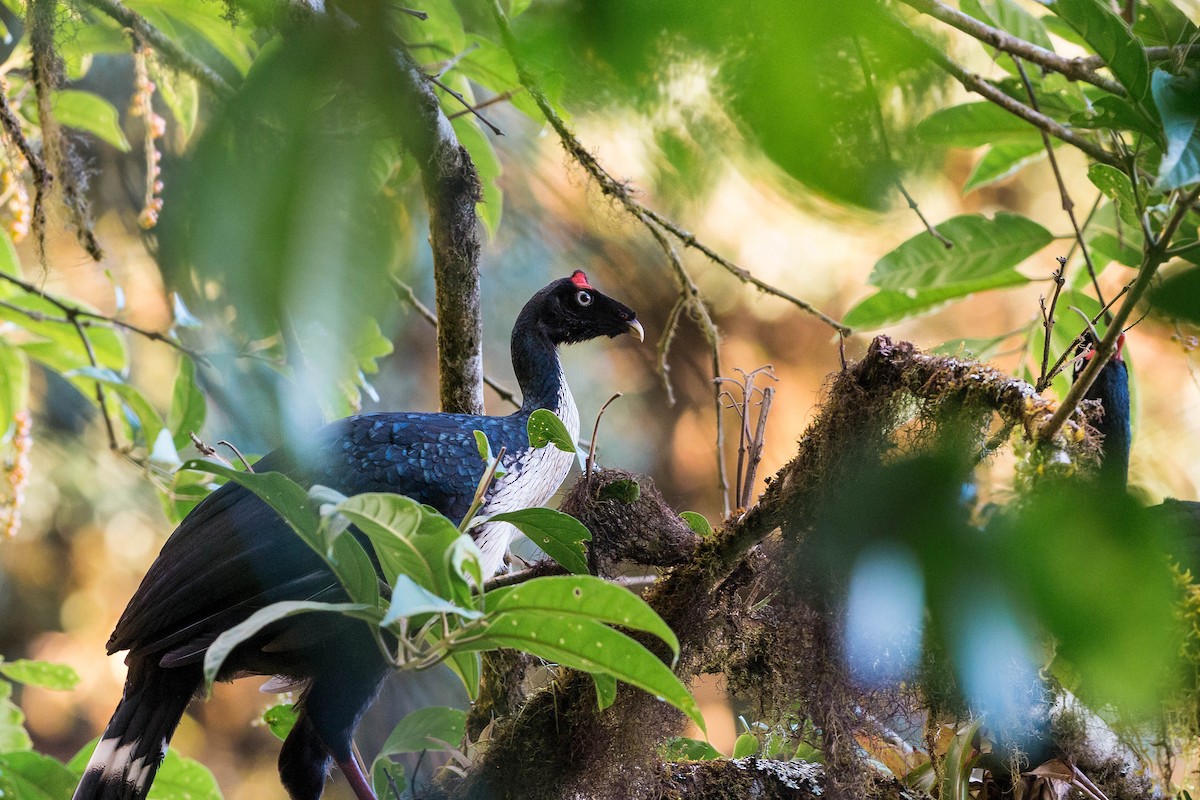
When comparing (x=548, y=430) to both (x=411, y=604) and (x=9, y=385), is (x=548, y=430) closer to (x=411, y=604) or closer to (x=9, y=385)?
(x=411, y=604)

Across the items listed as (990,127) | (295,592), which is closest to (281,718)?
(295,592)

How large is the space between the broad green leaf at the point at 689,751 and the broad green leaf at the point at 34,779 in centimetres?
127

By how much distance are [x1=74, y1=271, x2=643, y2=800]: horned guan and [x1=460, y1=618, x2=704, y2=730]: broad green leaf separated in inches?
26.1

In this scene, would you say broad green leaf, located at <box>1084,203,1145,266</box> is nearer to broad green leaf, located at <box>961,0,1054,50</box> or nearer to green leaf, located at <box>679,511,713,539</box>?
broad green leaf, located at <box>961,0,1054,50</box>

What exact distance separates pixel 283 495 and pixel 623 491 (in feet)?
2.15

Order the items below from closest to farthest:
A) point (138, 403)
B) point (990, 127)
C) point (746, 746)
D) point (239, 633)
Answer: point (239, 633) → point (990, 127) → point (746, 746) → point (138, 403)

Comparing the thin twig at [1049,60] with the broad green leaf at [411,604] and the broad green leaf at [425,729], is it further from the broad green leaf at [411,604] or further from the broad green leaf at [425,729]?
the broad green leaf at [425,729]

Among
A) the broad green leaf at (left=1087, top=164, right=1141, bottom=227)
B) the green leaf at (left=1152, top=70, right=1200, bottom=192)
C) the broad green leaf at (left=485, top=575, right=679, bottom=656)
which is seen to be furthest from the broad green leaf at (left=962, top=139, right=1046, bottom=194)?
the broad green leaf at (left=485, top=575, right=679, bottom=656)

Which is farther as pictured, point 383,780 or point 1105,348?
point 383,780

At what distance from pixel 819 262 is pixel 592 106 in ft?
12.5

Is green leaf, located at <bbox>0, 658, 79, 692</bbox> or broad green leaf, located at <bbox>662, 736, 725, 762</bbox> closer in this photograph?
broad green leaf, located at <bbox>662, 736, 725, 762</bbox>

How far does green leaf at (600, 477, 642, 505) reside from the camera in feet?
5.40

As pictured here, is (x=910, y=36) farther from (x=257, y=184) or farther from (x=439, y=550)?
(x=439, y=550)

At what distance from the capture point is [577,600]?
100 centimetres
